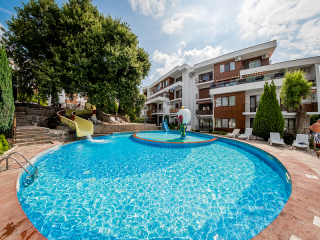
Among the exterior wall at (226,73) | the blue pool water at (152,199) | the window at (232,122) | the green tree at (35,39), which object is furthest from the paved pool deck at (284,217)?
the exterior wall at (226,73)

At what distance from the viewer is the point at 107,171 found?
500cm

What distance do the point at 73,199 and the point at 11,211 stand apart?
1354 millimetres

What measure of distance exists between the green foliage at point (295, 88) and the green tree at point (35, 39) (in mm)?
22122

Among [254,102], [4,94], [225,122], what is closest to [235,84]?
[254,102]

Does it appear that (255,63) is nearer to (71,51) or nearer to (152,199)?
(152,199)

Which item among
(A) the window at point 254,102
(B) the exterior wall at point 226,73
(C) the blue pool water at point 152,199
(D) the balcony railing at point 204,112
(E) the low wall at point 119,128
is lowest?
(C) the blue pool water at point 152,199

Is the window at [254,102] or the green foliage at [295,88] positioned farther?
the window at [254,102]

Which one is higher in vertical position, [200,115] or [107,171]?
[200,115]

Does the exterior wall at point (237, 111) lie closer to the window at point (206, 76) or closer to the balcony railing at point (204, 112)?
the balcony railing at point (204, 112)

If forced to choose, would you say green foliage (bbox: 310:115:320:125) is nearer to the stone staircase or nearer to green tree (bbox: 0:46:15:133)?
the stone staircase

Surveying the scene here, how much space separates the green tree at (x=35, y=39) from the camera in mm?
12836

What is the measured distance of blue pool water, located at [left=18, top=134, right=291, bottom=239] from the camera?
8.13ft

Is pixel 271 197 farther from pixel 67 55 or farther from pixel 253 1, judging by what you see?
pixel 67 55

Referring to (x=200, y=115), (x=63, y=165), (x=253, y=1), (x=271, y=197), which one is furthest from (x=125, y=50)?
(x=271, y=197)
